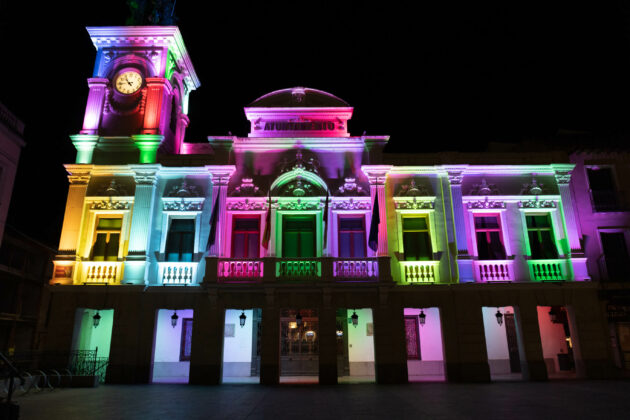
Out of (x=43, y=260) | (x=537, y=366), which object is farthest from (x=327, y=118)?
(x=43, y=260)

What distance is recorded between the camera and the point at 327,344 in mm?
16578

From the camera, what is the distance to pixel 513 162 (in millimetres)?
19297

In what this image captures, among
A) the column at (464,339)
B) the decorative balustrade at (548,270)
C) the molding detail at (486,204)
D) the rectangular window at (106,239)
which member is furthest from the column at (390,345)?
the rectangular window at (106,239)

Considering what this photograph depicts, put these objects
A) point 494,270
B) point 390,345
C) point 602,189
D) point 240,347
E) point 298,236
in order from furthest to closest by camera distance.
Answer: point 240,347, point 602,189, point 298,236, point 494,270, point 390,345

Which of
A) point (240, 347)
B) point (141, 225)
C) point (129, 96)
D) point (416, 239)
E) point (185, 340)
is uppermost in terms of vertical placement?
point (129, 96)

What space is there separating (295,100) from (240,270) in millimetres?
8449

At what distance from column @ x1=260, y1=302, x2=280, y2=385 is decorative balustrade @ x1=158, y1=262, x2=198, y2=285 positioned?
11.1ft

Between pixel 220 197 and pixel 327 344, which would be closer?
pixel 327 344

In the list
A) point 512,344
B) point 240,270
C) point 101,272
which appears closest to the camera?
point 240,270

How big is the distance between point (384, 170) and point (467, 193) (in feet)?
12.7

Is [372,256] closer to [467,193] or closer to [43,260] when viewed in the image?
[467,193]

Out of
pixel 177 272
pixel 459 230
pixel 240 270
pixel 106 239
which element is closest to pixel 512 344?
pixel 459 230

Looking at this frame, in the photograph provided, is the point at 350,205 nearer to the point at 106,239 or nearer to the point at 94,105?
the point at 106,239

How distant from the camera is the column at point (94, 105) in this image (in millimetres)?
19734
